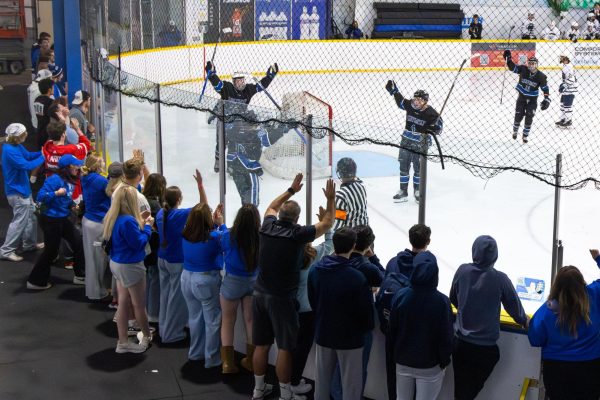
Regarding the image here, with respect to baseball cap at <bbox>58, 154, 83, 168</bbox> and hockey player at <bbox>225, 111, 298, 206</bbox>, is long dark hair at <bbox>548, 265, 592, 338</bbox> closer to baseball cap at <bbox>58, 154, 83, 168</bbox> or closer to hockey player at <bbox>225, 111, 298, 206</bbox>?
hockey player at <bbox>225, 111, 298, 206</bbox>

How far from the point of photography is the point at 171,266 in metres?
6.07

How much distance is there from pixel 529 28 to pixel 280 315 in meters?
15.2

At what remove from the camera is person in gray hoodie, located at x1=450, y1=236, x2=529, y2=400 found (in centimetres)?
466

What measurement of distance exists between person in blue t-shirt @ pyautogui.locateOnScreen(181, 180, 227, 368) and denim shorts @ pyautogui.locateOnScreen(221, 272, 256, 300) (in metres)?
0.18

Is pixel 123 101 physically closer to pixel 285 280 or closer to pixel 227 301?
pixel 227 301

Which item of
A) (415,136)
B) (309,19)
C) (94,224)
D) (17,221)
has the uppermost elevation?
(309,19)

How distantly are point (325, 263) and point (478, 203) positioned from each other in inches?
169

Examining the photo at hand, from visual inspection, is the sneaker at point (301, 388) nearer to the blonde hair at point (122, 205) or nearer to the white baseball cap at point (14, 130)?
the blonde hair at point (122, 205)

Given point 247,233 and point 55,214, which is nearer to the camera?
point 247,233

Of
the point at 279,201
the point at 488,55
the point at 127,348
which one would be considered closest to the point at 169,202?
the point at 279,201

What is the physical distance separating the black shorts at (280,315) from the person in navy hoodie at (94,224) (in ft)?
5.95

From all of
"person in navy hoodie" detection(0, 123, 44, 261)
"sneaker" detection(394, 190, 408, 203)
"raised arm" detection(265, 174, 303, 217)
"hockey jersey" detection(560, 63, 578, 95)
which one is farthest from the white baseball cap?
"hockey jersey" detection(560, 63, 578, 95)

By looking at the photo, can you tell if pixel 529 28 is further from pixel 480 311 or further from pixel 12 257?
pixel 480 311

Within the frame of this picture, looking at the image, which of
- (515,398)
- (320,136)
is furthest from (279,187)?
(515,398)
